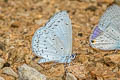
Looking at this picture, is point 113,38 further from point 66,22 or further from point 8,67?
point 8,67

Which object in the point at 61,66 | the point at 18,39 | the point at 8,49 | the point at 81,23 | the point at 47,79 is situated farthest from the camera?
the point at 81,23

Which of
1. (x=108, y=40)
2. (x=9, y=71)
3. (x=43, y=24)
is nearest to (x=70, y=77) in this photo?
(x=9, y=71)

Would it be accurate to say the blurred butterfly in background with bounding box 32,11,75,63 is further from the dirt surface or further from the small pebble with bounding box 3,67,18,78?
the small pebble with bounding box 3,67,18,78

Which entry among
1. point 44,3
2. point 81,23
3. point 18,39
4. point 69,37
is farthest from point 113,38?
point 44,3

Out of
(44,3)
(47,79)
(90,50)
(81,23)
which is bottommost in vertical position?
(47,79)

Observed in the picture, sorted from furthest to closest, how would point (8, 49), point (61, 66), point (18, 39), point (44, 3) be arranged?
1. point (44, 3)
2. point (18, 39)
3. point (8, 49)
4. point (61, 66)
